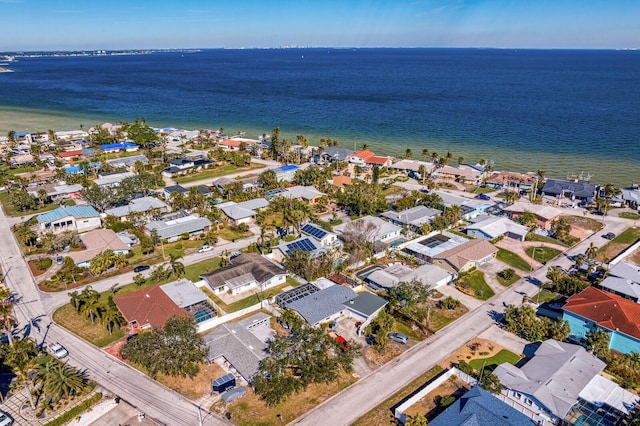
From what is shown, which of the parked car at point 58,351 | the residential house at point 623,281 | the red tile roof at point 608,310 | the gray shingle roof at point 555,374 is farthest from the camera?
the residential house at point 623,281

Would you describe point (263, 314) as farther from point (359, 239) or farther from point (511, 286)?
point (511, 286)

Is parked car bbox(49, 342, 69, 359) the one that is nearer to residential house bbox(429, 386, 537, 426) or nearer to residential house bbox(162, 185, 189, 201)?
residential house bbox(429, 386, 537, 426)

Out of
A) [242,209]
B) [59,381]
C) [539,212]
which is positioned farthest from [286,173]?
[59,381]

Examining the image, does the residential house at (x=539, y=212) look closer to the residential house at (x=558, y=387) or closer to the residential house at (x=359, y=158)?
the residential house at (x=558, y=387)

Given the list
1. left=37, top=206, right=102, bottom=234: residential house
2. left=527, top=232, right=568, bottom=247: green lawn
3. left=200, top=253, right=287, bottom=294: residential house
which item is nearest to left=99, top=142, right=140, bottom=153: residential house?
left=37, top=206, right=102, bottom=234: residential house

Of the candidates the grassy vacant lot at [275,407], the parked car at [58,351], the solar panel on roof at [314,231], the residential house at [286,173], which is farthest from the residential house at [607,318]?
the residential house at [286,173]

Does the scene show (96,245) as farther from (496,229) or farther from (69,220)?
(496,229)
